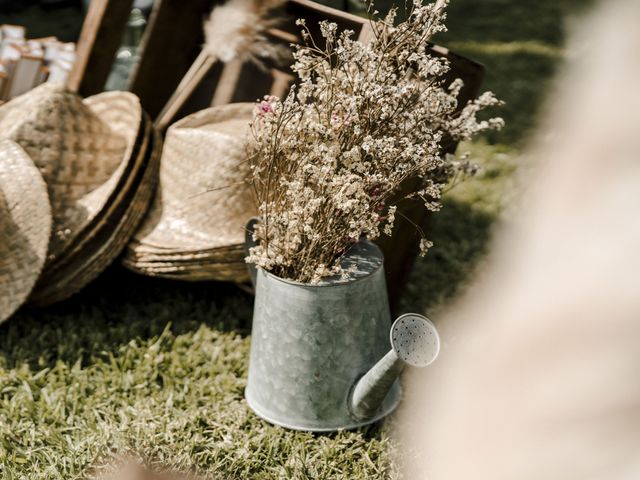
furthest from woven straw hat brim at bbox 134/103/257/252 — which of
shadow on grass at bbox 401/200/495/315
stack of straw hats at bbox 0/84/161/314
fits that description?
shadow on grass at bbox 401/200/495/315

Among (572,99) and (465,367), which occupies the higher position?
(572,99)

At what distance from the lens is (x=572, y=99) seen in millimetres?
6336

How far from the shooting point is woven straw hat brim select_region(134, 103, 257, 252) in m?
2.87

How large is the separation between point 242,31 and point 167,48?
56 centimetres

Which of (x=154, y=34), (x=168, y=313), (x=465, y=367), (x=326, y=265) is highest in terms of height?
(x=154, y=34)

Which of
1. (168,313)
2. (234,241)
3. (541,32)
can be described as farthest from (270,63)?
(541,32)

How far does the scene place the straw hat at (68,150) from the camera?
9.61 ft

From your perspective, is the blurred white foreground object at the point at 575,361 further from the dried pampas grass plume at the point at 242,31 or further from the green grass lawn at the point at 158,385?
the dried pampas grass plume at the point at 242,31

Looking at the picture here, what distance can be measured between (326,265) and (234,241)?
2.00 ft

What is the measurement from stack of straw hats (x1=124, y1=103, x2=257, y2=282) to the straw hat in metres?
0.23

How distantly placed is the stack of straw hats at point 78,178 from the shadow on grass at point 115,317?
0.16 m

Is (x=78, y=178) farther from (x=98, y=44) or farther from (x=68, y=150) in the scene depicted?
(x=98, y=44)

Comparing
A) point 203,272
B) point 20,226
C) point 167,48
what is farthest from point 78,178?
point 167,48

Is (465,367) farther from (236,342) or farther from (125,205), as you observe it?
(125,205)
